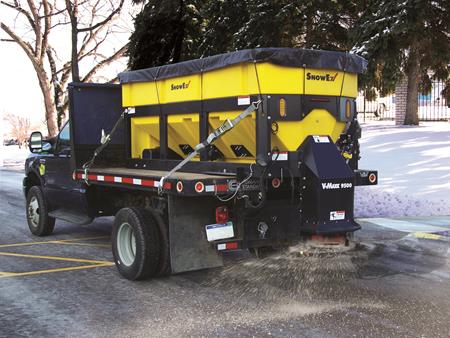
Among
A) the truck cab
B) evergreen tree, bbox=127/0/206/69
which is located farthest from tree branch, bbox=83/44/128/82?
the truck cab

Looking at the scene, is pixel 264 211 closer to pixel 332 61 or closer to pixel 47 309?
pixel 332 61

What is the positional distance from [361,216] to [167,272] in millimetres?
5113

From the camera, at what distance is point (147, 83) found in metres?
7.25

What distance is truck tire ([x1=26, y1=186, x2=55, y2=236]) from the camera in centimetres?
870

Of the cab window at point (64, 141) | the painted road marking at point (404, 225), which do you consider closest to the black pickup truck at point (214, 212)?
the cab window at point (64, 141)

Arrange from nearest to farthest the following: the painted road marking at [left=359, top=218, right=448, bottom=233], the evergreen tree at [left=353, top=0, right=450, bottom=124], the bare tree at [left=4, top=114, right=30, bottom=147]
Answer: the painted road marking at [left=359, top=218, right=448, bottom=233], the evergreen tree at [left=353, top=0, right=450, bottom=124], the bare tree at [left=4, top=114, right=30, bottom=147]

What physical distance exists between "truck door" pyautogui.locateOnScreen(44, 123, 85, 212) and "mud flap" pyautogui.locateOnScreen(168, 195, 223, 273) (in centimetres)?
249

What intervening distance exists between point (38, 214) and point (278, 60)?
5346mm

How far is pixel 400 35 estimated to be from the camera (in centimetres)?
1627

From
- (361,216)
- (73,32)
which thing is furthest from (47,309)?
(73,32)

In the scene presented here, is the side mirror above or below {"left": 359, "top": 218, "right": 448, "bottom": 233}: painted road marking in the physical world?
above

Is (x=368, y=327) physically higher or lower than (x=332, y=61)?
lower

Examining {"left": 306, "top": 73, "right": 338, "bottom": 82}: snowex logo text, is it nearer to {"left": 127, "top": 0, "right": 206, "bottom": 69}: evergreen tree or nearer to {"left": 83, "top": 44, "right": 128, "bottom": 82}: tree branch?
{"left": 127, "top": 0, "right": 206, "bottom": 69}: evergreen tree

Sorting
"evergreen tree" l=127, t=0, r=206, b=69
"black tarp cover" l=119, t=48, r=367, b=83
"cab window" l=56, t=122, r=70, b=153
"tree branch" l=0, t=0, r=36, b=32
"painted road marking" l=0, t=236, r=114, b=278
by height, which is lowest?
"painted road marking" l=0, t=236, r=114, b=278
